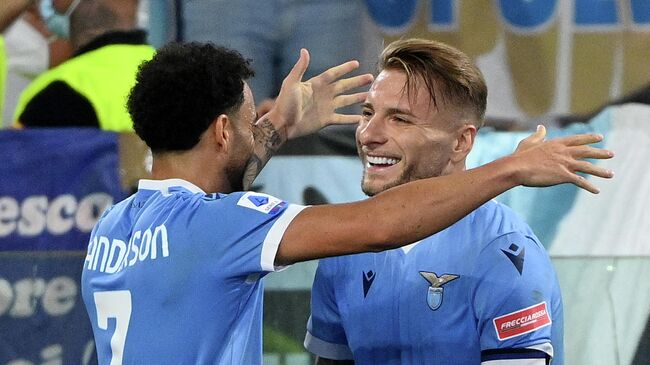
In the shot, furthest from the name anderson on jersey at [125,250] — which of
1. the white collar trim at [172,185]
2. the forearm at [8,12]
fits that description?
the forearm at [8,12]

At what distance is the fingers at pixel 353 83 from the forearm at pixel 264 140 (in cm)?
20

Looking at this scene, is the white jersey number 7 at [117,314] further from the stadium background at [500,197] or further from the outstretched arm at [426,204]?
the stadium background at [500,197]

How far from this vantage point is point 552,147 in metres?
2.20

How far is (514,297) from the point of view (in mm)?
2568

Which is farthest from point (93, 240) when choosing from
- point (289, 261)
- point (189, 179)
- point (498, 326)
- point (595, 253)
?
point (595, 253)

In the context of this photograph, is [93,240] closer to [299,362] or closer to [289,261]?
[289,261]

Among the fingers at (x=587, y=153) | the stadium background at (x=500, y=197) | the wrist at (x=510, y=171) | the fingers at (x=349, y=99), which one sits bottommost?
the stadium background at (x=500, y=197)

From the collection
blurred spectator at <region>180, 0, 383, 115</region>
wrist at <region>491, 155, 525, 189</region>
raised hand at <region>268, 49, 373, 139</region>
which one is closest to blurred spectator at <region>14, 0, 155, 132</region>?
blurred spectator at <region>180, 0, 383, 115</region>

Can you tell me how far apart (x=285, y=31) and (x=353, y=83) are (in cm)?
173

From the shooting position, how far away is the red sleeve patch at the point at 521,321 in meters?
2.54

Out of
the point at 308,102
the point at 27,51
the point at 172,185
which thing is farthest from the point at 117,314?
the point at 27,51

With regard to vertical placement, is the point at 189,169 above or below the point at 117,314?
above

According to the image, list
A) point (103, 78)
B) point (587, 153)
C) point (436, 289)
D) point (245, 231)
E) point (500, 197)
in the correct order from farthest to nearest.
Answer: point (103, 78) → point (500, 197) → point (436, 289) → point (245, 231) → point (587, 153)

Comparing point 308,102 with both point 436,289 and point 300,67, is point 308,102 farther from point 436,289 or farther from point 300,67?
point 436,289
